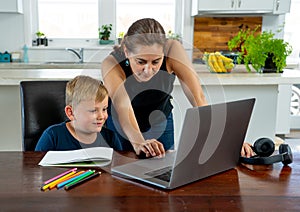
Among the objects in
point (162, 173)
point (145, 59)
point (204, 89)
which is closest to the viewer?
point (162, 173)

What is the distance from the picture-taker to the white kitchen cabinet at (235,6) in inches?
172

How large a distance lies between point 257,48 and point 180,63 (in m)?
1.15

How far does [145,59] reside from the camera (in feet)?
4.28

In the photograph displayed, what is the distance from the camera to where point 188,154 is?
3.04ft

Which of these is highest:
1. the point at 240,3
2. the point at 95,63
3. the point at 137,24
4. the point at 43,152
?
the point at 240,3

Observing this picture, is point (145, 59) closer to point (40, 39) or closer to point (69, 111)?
point (69, 111)

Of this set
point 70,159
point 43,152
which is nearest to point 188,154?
point 70,159

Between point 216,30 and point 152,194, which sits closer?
point 152,194

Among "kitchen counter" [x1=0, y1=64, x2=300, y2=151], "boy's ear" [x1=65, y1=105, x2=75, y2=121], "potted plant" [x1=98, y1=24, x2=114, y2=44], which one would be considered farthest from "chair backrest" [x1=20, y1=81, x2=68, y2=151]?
"potted plant" [x1=98, y1=24, x2=114, y2=44]

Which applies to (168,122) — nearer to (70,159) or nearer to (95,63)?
(95,63)

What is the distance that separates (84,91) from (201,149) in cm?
66

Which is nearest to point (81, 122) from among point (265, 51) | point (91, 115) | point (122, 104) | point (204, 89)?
point (91, 115)

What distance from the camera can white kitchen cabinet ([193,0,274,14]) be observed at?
4.36 metres

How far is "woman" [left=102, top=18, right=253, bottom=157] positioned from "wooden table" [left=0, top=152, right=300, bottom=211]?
0.28 metres
